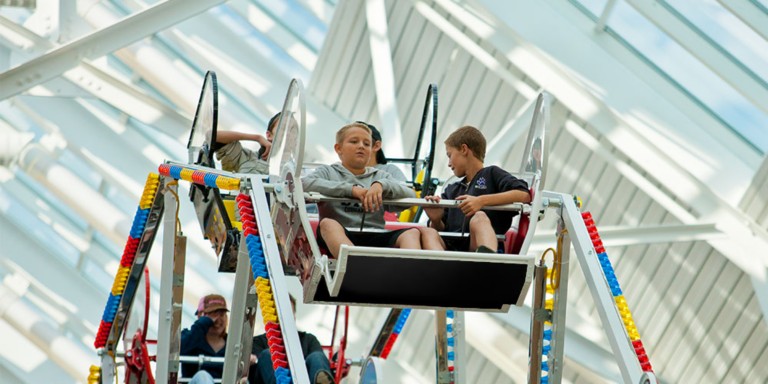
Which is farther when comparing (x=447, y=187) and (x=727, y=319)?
(x=727, y=319)

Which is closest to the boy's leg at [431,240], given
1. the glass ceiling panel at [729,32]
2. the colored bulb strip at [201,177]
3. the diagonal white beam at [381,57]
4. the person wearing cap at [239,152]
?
the colored bulb strip at [201,177]

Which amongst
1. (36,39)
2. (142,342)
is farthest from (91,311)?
(142,342)

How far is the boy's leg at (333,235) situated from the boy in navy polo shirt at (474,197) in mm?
484

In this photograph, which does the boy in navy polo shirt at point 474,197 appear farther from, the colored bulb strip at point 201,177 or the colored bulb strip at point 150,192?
the colored bulb strip at point 150,192

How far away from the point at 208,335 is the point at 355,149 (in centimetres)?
259

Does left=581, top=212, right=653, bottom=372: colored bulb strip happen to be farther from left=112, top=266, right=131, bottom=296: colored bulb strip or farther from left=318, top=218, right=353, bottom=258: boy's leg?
left=112, top=266, right=131, bottom=296: colored bulb strip

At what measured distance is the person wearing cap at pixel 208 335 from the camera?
30.1ft

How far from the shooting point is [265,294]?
659cm

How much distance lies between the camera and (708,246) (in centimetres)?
1410

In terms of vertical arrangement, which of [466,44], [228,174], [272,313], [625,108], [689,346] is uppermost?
[466,44]

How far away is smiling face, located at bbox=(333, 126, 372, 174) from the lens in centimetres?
734

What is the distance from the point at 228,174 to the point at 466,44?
773 cm

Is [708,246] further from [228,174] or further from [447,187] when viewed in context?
[228,174]

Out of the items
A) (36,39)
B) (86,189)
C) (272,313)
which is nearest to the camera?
(272,313)
